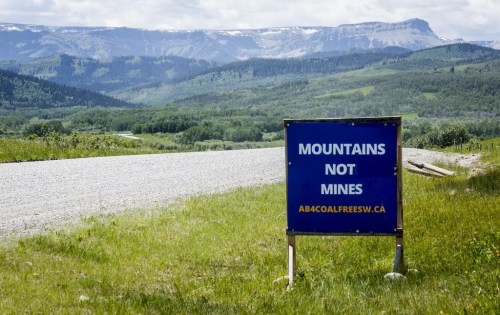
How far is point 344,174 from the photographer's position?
26.3ft

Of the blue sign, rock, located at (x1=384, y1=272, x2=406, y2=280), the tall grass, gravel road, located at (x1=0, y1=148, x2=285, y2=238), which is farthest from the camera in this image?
gravel road, located at (x1=0, y1=148, x2=285, y2=238)

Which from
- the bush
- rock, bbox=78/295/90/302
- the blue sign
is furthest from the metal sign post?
the bush

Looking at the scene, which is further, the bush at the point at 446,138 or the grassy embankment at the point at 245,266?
the bush at the point at 446,138

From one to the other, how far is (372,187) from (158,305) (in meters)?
3.21

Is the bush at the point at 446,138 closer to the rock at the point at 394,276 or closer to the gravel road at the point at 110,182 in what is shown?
the gravel road at the point at 110,182

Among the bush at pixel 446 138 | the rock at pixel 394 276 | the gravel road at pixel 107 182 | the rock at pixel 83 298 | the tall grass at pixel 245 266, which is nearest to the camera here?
the tall grass at pixel 245 266

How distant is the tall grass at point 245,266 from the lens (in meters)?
6.68

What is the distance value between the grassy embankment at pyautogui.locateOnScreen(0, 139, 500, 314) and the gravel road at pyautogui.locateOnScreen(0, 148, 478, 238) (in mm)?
1691

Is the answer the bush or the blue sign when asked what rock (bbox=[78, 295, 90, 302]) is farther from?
the bush

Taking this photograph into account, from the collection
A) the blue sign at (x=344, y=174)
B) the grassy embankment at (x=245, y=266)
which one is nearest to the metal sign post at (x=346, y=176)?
the blue sign at (x=344, y=174)

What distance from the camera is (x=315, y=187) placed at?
320 inches

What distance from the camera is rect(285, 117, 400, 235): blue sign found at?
7961 millimetres

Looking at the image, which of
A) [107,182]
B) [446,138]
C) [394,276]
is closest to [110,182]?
[107,182]

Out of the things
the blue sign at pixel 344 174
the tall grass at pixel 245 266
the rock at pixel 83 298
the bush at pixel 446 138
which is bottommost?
the bush at pixel 446 138
